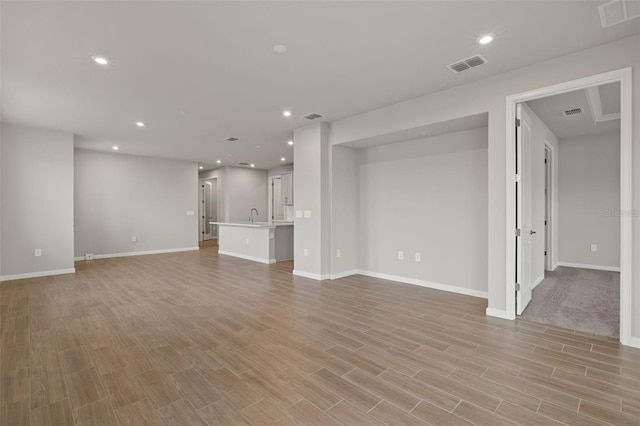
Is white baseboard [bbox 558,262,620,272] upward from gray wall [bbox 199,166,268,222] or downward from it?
downward

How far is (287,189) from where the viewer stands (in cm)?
933

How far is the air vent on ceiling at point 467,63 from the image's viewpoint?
306 cm

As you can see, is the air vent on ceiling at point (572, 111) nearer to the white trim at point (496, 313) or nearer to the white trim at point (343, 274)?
the white trim at point (496, 313)

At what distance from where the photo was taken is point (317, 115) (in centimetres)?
495

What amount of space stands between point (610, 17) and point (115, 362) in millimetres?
4955

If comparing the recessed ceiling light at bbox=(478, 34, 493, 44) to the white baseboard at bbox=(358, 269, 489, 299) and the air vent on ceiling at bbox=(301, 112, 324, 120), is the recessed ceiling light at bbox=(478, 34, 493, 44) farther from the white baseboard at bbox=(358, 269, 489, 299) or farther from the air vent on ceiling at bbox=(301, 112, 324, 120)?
the white baseboard at bbox=(358, 269, 489, 299)

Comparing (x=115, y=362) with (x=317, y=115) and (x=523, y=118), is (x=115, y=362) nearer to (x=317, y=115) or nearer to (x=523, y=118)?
(x=317, y=115)

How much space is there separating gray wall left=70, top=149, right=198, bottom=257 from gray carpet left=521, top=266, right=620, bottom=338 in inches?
355

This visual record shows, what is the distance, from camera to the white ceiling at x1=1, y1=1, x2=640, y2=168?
92.0 inches

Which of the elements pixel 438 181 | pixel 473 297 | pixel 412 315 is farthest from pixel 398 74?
pixel 473 297

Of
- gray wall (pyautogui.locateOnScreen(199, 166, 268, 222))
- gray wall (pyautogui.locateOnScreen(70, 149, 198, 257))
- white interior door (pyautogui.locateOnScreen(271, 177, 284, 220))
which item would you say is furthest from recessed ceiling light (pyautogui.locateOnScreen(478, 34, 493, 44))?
gray wall (pyautogui.locateOnScreen(199, 166, 268, 222))

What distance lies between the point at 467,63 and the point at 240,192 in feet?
29.6

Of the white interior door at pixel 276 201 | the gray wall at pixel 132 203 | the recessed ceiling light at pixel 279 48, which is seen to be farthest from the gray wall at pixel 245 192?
the recessed ceiling light at pixel 279 48

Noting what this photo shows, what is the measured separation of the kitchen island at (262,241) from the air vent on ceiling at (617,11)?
6013 mm
